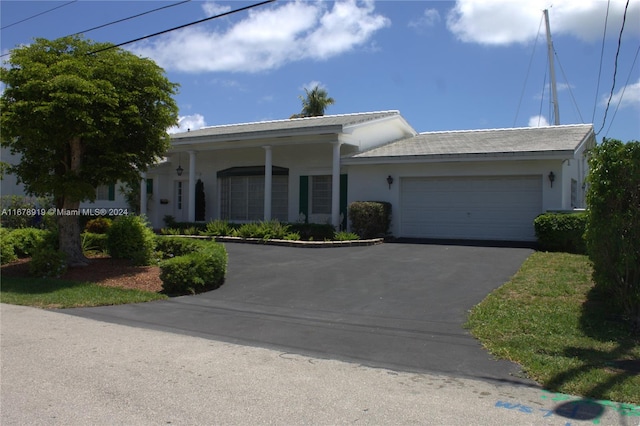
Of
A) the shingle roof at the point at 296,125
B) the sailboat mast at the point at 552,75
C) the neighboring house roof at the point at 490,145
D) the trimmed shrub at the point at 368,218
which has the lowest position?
the trimmed shrub at the point at 368,218

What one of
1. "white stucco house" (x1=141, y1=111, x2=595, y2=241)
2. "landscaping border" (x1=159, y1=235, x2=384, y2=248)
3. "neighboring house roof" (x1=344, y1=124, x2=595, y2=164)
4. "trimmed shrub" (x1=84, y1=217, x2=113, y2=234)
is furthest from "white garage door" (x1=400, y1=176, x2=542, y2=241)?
"trimmed shrub" (x1=84, y1=217, x2=113, y2=234)

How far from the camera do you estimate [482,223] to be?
56.2 ft

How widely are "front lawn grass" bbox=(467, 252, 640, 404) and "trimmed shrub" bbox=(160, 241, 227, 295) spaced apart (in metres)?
5.60

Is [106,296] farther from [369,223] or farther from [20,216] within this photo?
[20,216]

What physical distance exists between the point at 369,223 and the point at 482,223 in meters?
3.68

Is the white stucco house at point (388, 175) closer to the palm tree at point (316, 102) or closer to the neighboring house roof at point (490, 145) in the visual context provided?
the neighboring house roof at point (490, 145)

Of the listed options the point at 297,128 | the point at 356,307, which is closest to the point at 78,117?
the point at 356,307

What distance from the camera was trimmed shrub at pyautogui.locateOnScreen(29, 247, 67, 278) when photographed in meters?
12.8

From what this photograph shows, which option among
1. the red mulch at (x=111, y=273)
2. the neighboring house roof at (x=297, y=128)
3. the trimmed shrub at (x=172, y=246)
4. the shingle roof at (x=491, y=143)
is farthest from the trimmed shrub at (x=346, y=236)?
the red mulch at (x=111, y=273)

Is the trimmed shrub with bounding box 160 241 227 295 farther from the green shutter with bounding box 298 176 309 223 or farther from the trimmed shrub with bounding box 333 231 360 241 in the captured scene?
the green shutter with bounding box 298 176 309 223

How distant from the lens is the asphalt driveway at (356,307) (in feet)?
22.0

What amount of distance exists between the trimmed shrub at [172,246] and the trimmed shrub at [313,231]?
436 centimetres

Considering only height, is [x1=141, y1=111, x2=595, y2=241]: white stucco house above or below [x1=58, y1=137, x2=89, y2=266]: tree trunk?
above

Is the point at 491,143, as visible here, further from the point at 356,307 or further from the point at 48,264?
the point at 48,264
